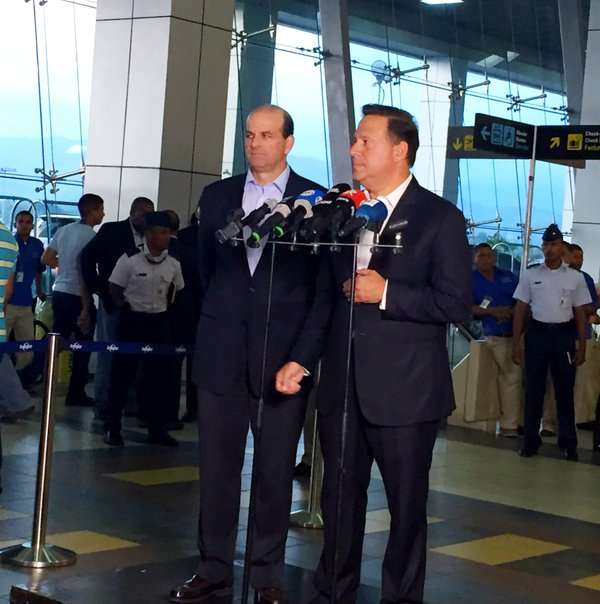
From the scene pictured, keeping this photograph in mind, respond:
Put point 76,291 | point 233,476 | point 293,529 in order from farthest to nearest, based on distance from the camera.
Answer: point 76,291, point 293,529, point 233,476

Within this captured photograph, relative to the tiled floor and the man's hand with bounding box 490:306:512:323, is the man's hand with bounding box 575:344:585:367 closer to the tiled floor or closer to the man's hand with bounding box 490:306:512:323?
the tiled floor

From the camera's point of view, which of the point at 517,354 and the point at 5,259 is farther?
the point at 517,354

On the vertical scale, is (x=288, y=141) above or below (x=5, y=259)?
above

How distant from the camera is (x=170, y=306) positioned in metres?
9.79

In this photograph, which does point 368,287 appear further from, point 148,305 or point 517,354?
point 517,354

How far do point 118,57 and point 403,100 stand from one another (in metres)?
8.71

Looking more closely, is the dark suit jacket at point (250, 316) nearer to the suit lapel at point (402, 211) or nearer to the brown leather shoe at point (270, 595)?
the suit lapel at point (402, 211)

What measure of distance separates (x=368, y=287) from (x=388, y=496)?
774 millimetres

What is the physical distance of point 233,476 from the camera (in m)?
4.90

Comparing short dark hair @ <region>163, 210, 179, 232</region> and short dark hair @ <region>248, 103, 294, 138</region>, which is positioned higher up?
short dark hair @ <region>163, 210, 179, 232</region>

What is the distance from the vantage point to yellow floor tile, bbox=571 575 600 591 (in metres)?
5.92

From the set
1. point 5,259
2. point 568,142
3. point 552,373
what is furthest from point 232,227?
point 568,142

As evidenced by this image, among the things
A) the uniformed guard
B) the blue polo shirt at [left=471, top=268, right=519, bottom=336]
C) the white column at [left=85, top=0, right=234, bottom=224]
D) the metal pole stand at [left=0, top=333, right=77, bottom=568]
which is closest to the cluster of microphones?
the metal pole stand at [left=0, top=333, right=77, bottom=568]

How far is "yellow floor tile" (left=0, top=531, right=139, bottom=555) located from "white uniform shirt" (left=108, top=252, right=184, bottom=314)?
3413 mm
